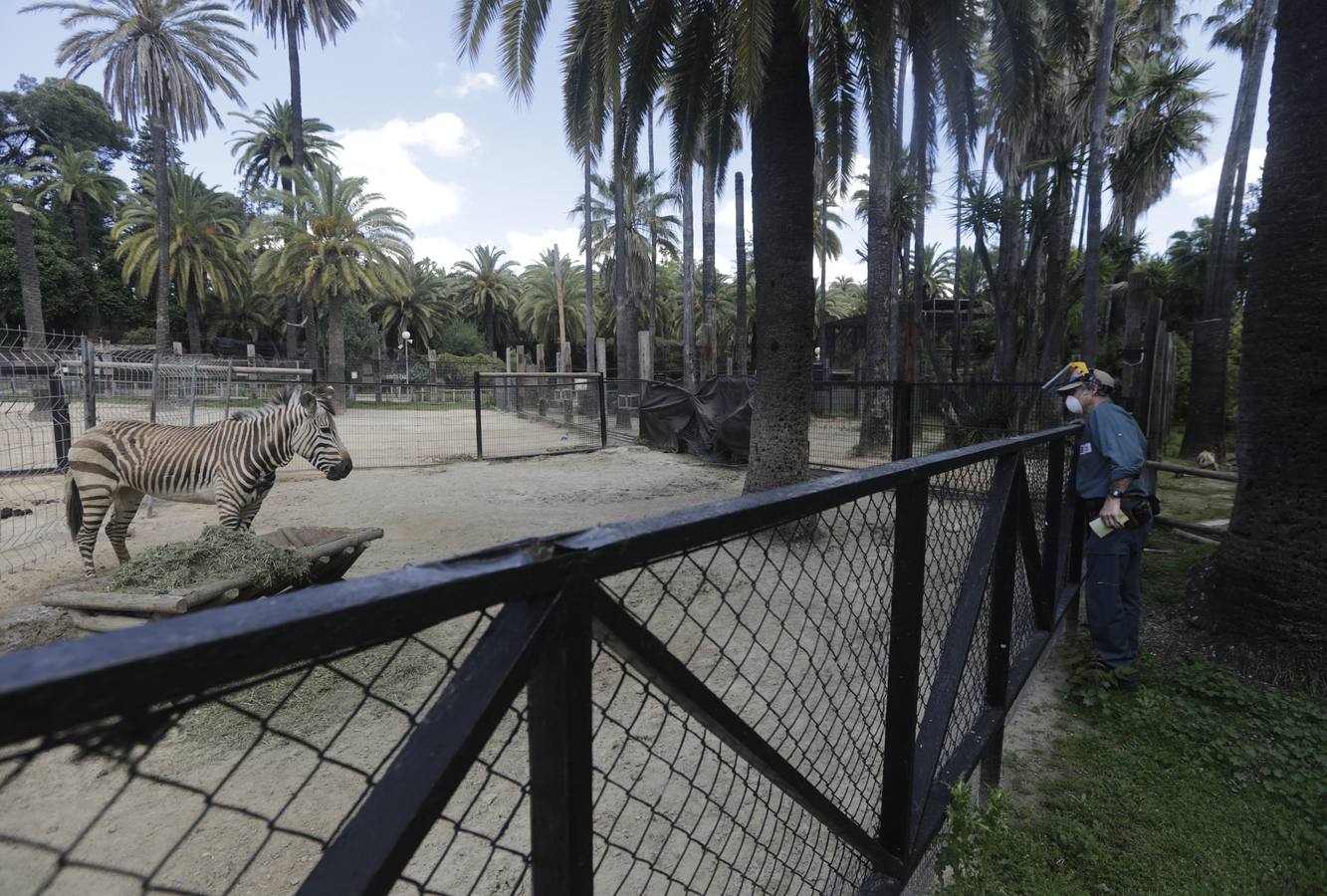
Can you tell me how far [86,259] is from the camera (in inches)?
1570

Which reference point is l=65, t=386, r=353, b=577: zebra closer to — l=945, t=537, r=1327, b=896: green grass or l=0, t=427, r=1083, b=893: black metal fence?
l=0, t=427, r=1083, b=893: black metal fence

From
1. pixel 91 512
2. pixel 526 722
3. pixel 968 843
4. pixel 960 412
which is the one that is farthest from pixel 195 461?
pixel 960 412

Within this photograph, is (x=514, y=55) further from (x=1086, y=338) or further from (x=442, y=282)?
(x=442, y=282)

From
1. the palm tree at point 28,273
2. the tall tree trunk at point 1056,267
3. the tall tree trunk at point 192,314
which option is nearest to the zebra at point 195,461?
the tall tree trunk at point 1056,267

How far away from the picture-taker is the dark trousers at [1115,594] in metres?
4.12

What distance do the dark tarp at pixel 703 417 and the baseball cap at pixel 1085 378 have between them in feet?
23.7

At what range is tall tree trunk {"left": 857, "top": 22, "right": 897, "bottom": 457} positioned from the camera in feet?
30.5

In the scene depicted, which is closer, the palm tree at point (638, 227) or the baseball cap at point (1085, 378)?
the baseball cap at point (1085, 378)

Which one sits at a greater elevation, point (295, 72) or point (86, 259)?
point (295, 72)

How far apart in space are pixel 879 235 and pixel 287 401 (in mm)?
15501

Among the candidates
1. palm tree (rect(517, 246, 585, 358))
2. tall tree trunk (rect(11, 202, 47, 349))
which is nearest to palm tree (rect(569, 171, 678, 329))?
palm tree (rect(517, 246, 585, 358))

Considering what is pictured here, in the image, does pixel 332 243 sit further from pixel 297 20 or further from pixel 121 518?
pixel 121 518

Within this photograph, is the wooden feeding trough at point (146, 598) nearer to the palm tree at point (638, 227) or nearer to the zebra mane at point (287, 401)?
the zebra mane at point (287, 401)

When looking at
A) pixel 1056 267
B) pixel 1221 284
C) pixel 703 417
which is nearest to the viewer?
pixel 703 417
